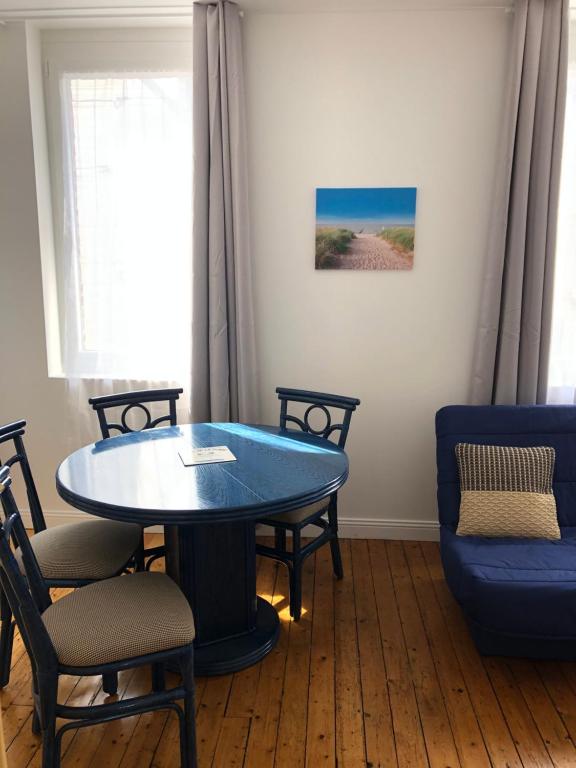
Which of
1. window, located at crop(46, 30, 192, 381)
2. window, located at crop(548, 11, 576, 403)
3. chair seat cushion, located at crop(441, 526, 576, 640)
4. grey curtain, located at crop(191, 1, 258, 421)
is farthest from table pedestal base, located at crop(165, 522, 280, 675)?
window, located at crop(548, 11, 576, 403)

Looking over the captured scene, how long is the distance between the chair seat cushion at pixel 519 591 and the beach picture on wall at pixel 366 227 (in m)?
1.54

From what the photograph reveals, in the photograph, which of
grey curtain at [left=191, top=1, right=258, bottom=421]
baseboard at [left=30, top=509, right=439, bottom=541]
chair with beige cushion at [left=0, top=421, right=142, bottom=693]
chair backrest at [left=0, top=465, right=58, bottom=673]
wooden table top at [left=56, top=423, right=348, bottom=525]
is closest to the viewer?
chair backrest at [left=0, top=465, right=58, bottom=673]

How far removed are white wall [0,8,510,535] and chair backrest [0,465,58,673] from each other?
1.72 m

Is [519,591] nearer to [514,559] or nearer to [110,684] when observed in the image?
[514,559]

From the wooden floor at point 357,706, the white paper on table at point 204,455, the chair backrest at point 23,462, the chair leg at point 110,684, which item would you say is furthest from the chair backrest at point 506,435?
the chair backrest at point 23,462

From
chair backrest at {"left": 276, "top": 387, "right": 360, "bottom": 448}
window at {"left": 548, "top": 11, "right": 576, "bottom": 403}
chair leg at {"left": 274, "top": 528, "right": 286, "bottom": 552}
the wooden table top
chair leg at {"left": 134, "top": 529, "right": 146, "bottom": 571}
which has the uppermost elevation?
window at {"left": 548, "top": 11, "right": 576, "bottom": 403}

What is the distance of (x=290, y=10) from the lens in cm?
283

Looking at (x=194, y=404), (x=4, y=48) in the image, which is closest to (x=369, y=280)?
(x=194, y=404)

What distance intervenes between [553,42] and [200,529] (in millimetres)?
2706

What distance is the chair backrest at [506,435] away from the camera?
271 centimetres

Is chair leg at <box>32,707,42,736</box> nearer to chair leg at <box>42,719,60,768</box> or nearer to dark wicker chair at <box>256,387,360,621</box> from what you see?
chair leg at <box>42,719,60,768</box>

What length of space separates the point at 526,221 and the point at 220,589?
87.5 inches

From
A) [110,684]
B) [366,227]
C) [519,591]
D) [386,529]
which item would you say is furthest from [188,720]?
[366,227]

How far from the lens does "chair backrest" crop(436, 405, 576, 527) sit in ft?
8.89
